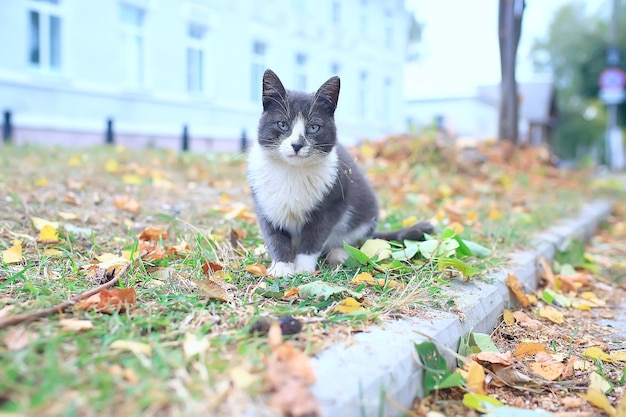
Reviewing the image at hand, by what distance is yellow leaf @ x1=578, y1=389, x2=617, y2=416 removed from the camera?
161 centimetres

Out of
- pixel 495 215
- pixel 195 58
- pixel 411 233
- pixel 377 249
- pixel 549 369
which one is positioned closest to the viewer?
pixel 549 369

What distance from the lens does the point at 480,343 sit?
2.00 m

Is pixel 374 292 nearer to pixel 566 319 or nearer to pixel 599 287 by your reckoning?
pixel 566 319

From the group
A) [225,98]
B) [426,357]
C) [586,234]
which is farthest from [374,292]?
[225,98]

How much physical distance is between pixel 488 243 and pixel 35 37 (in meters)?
9.36

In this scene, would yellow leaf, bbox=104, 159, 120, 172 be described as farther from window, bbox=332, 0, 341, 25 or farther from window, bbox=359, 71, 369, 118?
window, bbox=359, 71, 369, 118

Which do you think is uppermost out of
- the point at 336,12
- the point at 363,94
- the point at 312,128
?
the point at 336,12

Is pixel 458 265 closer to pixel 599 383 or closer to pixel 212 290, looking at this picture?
pixel 599 383

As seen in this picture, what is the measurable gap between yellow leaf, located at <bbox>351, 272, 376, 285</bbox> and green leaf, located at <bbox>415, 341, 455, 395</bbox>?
55 cm

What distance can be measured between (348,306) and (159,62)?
11.2m

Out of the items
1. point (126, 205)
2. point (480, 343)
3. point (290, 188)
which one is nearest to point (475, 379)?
point (480, 343)

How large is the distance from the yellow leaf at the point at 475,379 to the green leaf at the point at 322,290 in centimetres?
48

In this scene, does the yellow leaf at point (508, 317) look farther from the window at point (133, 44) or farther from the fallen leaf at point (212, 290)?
the window at point (133, 44)

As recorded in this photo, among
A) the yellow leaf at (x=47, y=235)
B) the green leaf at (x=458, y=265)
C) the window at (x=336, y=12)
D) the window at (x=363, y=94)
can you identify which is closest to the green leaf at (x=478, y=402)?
the green leaf at (x=458, y=265)
